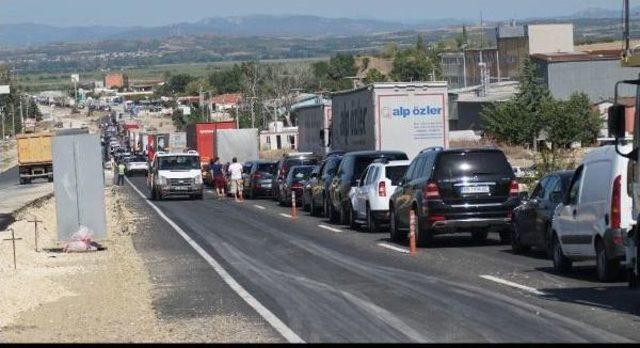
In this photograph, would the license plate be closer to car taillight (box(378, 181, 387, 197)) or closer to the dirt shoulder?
car taillight (box(378, 181, 387, 197))

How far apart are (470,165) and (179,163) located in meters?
30.8

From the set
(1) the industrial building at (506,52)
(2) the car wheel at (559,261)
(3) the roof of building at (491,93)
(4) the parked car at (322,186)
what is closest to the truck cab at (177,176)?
(4) the parked car at (322,186)

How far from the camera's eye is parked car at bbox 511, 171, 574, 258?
20.5 metres

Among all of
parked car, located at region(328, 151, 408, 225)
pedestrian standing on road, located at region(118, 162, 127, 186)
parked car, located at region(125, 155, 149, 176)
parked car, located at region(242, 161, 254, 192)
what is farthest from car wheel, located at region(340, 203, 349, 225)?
parked car, located at region(125, 155, 149, 176)

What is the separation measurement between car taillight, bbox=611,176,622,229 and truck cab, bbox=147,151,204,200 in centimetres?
3781

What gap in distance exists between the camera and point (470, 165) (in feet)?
80.1

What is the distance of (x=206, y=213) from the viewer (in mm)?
41781

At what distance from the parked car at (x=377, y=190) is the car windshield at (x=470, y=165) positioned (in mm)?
4010

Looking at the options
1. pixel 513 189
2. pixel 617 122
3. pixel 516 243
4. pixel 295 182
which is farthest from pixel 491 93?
pixel 617 122

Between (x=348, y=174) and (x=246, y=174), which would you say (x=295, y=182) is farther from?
(x=246, y=174)

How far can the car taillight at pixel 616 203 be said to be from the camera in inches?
649

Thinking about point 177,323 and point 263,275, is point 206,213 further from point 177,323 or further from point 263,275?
point 177,323

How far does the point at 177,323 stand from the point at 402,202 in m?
11.7

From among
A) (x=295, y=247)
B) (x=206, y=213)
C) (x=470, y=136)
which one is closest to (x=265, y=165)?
(x=206, y=213)
